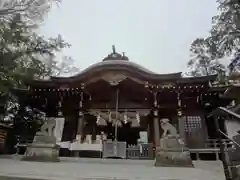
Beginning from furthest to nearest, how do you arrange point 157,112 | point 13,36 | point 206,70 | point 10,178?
point 206,70 → point 157,112 → point 13,36 → point 10,178

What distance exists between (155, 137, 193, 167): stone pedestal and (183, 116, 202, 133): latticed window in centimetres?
496

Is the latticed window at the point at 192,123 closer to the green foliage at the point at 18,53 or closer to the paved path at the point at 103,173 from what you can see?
the paved path at the point at 103,173

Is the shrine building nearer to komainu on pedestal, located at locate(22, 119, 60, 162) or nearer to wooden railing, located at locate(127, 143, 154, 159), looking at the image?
wooden railing, located at locate(127, 143, 154, 159)

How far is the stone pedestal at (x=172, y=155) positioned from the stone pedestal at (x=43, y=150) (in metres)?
3.29

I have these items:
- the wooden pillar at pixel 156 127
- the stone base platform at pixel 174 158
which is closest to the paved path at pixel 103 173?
the stone base platform at pixel 174 158

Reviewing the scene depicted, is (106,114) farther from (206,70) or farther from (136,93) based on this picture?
(206,70)

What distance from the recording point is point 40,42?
461 inches

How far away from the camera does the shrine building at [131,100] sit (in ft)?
37.3

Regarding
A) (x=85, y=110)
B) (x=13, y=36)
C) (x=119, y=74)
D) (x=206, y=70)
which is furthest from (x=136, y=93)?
(x=206, y=70)

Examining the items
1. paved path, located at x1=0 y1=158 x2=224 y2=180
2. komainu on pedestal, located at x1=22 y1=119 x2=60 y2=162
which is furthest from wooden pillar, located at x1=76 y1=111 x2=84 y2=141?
paved path, located at x1=0 y1=158 x2=224 y2=180

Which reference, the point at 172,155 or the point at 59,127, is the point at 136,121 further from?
the point at 172,155

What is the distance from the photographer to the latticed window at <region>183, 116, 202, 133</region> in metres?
11.8

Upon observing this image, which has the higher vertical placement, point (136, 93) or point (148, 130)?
point (136, 93)

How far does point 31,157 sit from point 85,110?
498cm
